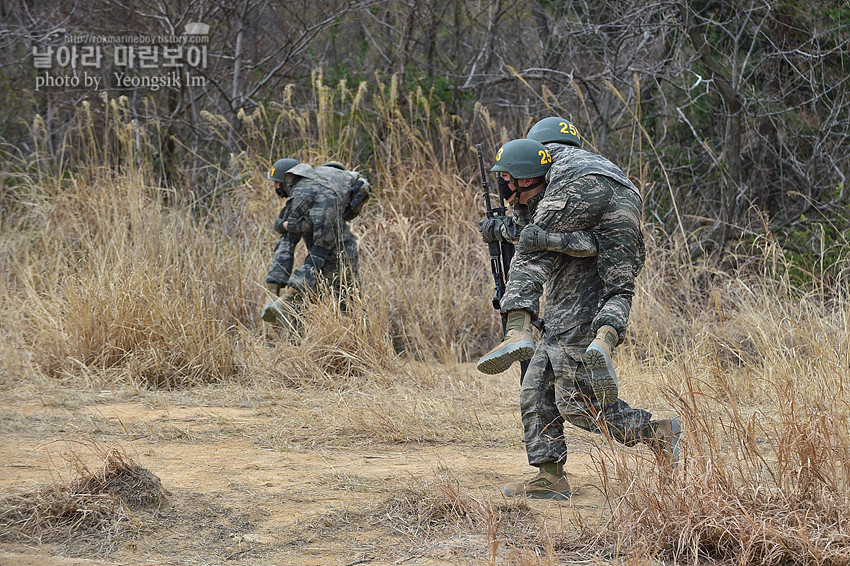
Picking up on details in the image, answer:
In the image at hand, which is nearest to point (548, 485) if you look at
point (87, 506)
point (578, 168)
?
point (578, 168)

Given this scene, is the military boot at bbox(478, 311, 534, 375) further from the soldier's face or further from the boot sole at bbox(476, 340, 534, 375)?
the soldier's face

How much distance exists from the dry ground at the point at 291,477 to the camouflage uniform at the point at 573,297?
0.31 metres

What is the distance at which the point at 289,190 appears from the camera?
289 inches

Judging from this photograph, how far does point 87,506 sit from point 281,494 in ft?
2.88

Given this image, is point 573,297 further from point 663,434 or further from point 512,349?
point 663,434

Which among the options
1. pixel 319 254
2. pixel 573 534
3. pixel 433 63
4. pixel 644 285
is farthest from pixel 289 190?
pixel 433 63

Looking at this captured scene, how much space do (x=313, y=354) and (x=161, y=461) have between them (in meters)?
2.04

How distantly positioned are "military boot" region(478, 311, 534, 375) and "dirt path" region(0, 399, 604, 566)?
1.70 ft

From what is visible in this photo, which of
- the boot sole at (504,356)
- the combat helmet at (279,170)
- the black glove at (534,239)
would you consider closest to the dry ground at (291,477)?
the boot sole at (504,356)

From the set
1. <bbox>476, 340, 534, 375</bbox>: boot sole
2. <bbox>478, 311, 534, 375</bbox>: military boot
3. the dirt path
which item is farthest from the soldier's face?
the dirt path

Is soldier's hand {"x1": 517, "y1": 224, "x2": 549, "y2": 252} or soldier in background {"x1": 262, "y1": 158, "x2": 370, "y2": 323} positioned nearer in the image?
soldier's hand {"x1": 517, "y1": 224, "x2": 549, "y2": 252}

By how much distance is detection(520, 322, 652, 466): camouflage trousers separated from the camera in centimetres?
384

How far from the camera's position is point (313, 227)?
716cm
